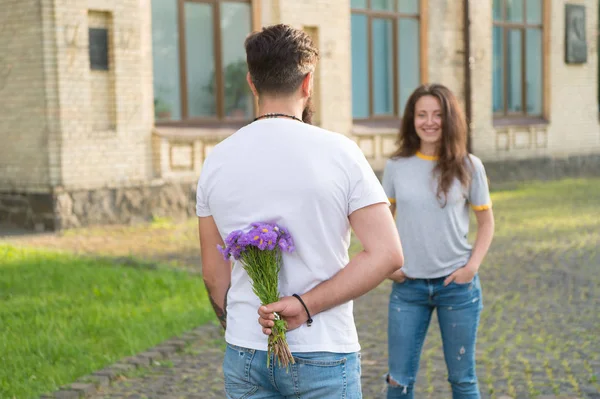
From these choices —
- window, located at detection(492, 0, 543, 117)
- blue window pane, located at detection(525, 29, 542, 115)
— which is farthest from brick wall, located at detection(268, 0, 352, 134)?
blue window pane, located at detection(525, 29, 542, 115)

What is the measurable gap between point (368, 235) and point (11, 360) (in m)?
4.43

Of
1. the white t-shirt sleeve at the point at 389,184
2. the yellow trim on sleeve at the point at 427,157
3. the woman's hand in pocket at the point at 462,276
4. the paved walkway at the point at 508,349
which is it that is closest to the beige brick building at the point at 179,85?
the paved walkway at the point at 508,349

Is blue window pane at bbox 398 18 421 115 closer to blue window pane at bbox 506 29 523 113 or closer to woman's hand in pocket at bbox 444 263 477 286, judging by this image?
blue window pane at bbox 506 29 523 113

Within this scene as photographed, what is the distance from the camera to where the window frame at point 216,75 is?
15.4 metres

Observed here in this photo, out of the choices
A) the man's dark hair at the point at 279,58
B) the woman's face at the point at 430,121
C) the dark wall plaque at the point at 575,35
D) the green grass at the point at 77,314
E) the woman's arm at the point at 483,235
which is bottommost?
the green grass at the point at 77,314

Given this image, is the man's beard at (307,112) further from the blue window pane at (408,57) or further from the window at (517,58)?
the window at (517,58)

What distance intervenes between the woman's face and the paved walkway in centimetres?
187

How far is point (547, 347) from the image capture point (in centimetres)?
672

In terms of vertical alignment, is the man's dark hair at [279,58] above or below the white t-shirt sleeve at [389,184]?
above

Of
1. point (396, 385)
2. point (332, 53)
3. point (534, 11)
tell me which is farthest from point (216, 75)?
point (396, 385)

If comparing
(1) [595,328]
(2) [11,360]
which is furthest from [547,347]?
(2) [11,360]

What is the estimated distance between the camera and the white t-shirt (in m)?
2.46

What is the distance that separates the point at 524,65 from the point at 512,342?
17724mm

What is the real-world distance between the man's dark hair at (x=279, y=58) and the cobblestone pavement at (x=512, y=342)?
345 cm
